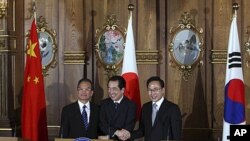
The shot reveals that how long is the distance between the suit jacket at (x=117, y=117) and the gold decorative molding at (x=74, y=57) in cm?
190

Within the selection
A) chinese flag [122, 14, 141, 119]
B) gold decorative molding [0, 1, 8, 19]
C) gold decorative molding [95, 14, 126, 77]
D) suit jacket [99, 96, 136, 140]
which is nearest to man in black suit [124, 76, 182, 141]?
suit jacket [99, 96, 136, 140]

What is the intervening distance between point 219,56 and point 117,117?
7.00 feet

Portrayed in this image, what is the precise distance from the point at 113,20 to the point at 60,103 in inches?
52.7

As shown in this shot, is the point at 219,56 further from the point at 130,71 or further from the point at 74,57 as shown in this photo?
the point at 74,57

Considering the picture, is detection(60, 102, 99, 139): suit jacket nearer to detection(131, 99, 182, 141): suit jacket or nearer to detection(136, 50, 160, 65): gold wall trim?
detection(131, 99, 182, 141): suit jacket

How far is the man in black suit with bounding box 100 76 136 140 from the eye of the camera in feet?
15.5

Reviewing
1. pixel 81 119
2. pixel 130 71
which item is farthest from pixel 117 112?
pixel 130 71

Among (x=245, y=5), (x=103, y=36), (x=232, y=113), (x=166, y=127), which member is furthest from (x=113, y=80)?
(x=245, y=5)

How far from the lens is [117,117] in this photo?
4.74m

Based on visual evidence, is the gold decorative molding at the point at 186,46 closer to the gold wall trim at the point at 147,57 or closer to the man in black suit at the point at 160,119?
the gold wall trim at the point at 147,57

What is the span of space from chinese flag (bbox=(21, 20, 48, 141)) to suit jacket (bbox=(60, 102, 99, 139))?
1.16 metres

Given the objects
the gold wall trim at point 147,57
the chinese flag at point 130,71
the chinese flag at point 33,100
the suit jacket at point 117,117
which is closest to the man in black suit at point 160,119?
the suit jacket at point 117,117

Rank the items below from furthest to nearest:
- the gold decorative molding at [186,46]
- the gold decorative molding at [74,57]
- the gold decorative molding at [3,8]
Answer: the gold decorative molding at [74,57], the gold decorative molding at [186,46], the gold decorative molding at [3,8]

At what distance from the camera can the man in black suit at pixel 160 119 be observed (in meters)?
4.57
